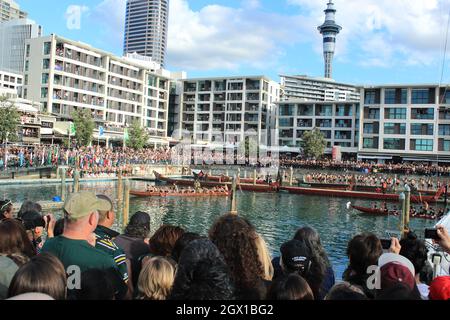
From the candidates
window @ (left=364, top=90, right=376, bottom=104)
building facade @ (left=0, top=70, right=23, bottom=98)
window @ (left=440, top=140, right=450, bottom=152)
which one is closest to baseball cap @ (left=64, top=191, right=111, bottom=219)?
window @ (left=440, top=140, right=450, bottom=152)

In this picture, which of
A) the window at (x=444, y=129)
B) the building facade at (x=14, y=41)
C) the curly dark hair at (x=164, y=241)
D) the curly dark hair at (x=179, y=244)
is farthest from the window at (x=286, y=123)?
the curly dark hair at (x=179, y=244)

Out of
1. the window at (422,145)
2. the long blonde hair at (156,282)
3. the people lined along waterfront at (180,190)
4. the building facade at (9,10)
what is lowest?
the people lined along waterfront at (180,190)

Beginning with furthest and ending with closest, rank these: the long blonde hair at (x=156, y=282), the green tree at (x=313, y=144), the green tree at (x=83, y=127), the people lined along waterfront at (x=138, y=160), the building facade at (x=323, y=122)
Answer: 1. the building facade at (x=323, y=122)
2. the green tree at (x=313, y=144)
3. the green tree at (x=83, y=127)
4. the people lined along waterfront at (x=138, y=160)
5. the long blonde hair at (x=156, y=282)

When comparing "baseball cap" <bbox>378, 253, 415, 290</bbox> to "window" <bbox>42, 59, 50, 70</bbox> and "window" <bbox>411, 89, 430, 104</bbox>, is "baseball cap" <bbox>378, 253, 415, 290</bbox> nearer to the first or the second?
"window" <bbox>42, 59, 50, 70</bbox>

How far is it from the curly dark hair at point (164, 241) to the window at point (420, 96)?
79.6 metres

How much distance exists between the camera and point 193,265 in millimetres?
3662

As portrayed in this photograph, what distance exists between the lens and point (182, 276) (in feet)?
12.0

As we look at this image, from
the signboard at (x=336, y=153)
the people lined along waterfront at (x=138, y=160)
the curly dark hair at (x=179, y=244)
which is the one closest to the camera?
the curly dark hair at (x=179, y=244)

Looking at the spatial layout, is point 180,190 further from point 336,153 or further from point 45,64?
point 336,153

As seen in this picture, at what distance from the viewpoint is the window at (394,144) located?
3086 inches

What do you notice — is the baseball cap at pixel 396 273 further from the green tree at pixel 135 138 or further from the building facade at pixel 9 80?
the building facade at pixel 9 80

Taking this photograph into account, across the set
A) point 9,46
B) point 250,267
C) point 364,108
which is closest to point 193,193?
point 250,267

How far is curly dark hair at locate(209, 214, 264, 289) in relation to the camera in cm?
436

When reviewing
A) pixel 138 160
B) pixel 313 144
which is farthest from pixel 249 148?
pixel 138 160
